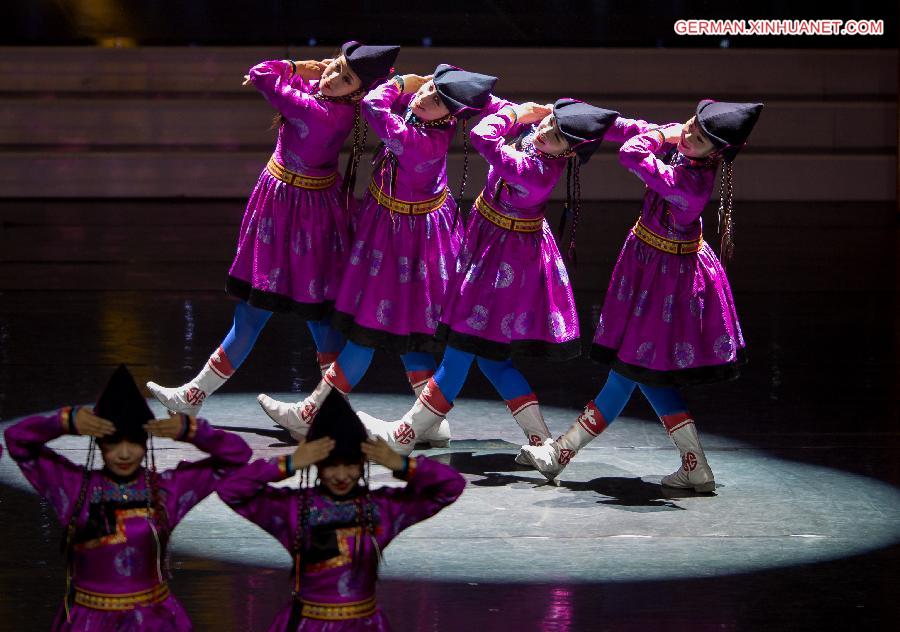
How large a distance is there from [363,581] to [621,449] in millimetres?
2385

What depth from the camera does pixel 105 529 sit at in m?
3.14

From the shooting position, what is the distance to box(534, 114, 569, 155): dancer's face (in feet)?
15.7

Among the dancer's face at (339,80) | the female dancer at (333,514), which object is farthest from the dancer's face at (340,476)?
the dancer's face at (339,80)

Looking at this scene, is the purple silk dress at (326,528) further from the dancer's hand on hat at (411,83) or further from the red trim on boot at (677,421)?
the dancer's hand on hat at (411,83)

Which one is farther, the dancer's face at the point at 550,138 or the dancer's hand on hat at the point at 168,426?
the dancer's face at the point at 550,138

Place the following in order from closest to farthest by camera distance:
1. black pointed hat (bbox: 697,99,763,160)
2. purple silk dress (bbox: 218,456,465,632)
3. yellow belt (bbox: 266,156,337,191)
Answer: purple silk dress (bbox: 218,456,465,632) < black pointed hat (bbox: 697,99,763,160) < yellow belt (bbox: 266,156,337,191)

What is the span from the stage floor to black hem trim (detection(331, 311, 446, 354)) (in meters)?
0.38

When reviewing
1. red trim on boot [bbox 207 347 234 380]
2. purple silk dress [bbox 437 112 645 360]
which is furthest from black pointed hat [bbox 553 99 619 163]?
red trim on boot [bbox 207 347 234 380]

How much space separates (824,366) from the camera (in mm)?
6711

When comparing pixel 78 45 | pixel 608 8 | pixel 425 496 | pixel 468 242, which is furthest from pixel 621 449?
pixel 78 45

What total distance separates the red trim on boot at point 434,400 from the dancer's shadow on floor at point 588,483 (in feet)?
0.67

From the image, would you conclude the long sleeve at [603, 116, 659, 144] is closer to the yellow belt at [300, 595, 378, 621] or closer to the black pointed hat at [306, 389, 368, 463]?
the black pointed hat at [306, 389, 368, 463]

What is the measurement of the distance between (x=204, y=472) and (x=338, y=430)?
37cm

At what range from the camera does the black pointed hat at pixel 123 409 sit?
3.11 meters
